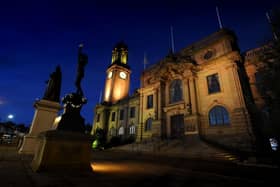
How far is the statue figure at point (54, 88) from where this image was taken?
32.3ft

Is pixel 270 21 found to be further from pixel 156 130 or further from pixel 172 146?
pixel 156 130

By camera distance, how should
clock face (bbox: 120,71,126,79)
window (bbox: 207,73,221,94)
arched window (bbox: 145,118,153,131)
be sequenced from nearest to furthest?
1. window (bbox: 207,73,221,94)
2. arched window (bbox: 145,118,153,131)
3. clock face (bbox: 120,71,126,79)

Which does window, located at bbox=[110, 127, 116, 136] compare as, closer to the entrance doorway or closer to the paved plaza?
the entrance doorway

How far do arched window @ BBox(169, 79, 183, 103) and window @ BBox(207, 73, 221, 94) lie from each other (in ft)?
13.2

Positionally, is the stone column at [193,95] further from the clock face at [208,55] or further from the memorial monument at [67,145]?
the memorial monument at [67,145]

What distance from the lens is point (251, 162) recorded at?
8047 mm

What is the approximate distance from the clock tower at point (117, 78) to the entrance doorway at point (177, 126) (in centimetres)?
2021

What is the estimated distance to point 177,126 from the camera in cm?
1917

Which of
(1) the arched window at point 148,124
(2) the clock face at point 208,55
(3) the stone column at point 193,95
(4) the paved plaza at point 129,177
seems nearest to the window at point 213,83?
(3) the stone column at point 193,95

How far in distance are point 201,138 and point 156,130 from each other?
691cm

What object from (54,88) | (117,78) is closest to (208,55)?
(54,88)

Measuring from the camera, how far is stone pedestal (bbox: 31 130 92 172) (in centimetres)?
447

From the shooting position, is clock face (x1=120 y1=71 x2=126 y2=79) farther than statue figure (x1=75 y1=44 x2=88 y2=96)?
Yes

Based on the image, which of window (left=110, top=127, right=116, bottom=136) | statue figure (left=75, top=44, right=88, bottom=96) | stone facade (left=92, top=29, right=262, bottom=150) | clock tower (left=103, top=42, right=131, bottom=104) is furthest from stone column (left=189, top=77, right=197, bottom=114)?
clock tower (left=103, top=42, right=131, bottom=104)
